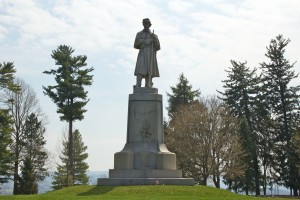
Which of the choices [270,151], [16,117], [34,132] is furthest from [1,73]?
[270,151]

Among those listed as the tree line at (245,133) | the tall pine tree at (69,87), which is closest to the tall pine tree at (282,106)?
the tree line at (245,133)

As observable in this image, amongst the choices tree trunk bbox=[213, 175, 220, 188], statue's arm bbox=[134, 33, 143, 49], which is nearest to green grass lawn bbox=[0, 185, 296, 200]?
statue's arm bbox=[134, 33, 143, 49]

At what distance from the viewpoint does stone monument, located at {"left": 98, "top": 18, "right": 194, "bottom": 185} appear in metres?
21.5

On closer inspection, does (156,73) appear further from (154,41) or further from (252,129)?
(252,129)

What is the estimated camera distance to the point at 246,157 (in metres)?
42.5

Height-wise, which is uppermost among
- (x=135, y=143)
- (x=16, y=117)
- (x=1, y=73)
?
(x=1, y=73)

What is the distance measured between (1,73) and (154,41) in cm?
1489

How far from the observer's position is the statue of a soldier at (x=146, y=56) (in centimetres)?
2442

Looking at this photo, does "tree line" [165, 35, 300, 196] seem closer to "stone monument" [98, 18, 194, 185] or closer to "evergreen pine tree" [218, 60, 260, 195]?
"evergreen pine tree" [218, 60, 260, 195]

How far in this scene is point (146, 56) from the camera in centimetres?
2452

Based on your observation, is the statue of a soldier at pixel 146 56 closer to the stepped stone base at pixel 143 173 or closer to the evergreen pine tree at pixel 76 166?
the stepped stone base at pixel 143 173

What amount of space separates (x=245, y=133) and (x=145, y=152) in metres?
22.7

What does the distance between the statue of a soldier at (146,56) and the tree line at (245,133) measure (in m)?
14.3

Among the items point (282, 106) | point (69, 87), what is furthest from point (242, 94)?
point (69, 87)
